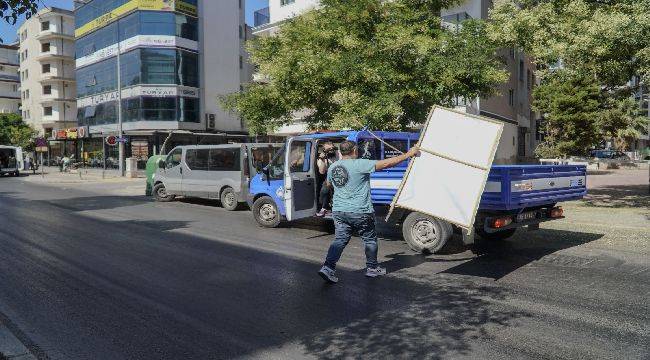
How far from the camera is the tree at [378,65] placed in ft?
45.4

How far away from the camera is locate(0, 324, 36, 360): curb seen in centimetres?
378

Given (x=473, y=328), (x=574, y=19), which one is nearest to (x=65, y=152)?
(x=574, y=19)

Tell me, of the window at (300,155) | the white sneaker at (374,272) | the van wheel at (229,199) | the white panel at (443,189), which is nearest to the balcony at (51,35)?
the van wheel at (229,199)

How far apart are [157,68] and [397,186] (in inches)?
1338

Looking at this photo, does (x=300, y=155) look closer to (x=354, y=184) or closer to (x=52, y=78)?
(x=354, y=184)

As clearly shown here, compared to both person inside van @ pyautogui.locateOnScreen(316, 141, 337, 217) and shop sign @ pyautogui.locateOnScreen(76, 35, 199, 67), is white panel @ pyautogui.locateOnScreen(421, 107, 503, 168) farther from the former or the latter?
shop sign @ pyautogui.locateOnScreen(76, 35, 199, 67)

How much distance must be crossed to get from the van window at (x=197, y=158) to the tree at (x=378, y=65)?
342 cm

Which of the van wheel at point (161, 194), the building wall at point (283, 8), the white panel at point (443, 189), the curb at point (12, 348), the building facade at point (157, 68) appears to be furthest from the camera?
the building facade at point (157, 68)

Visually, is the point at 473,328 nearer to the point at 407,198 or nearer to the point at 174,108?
the point at 407,198

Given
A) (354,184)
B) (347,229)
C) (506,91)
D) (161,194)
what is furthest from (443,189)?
(506,91)

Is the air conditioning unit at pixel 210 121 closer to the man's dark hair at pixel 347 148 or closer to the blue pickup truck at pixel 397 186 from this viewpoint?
the blue pickup truck at pixel 397 186

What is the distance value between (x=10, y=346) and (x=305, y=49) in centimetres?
1373

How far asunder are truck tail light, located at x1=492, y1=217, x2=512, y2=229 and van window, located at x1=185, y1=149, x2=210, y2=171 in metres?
10.2

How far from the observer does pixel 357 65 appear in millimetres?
14305
